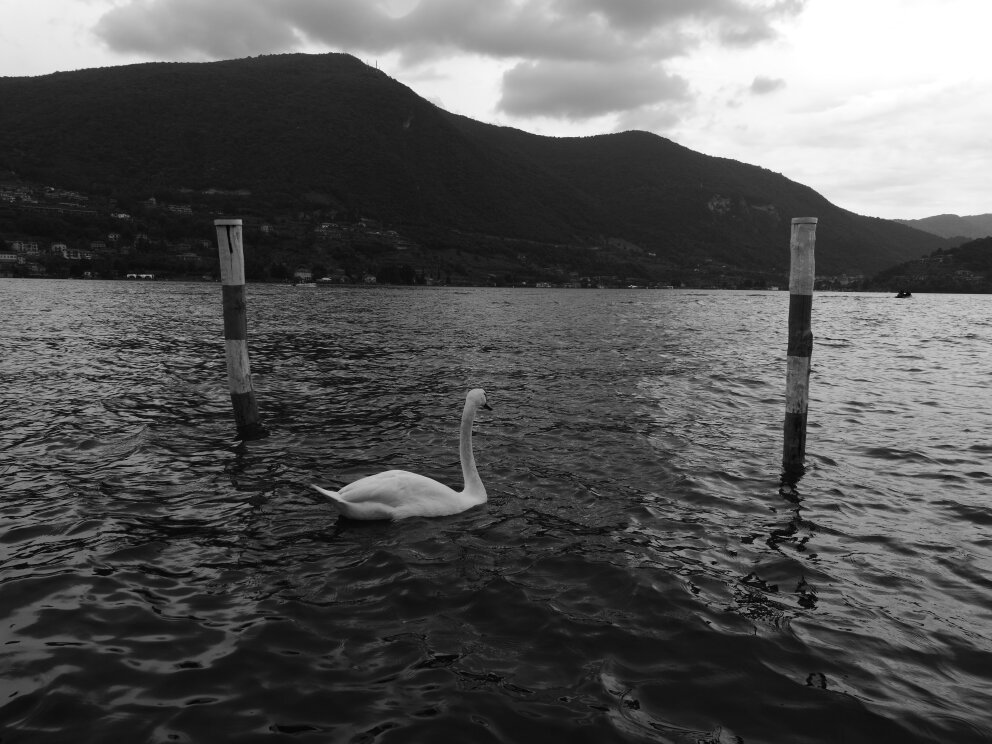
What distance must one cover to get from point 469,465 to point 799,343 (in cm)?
624

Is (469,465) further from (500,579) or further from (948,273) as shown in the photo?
(948,273)

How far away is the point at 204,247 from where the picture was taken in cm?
12962

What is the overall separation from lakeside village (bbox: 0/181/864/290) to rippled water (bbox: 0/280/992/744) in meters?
116

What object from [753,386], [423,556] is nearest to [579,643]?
[423,556]

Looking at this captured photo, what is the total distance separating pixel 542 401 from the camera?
683 inches

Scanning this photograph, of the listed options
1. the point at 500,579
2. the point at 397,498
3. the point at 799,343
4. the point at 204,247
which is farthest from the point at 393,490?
the point at 204,247

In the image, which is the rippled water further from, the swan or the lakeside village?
the lakeside village

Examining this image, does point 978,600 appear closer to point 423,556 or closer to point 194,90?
point 423,556

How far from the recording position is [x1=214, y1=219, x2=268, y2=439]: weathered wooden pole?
11812 millimetres

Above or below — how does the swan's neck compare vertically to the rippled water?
above

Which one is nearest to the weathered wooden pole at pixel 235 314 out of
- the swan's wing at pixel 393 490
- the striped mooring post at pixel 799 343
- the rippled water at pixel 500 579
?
the rippled water at pixel 500 579

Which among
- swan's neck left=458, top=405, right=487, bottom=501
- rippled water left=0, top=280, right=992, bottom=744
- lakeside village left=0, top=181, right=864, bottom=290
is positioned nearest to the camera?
rippled water left=0, top=280, right=992, bottom=744

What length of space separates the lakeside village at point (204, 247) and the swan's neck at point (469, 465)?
12018 cm

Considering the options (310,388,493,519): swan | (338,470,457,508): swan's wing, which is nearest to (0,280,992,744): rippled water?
(310,388,493,519): swan
